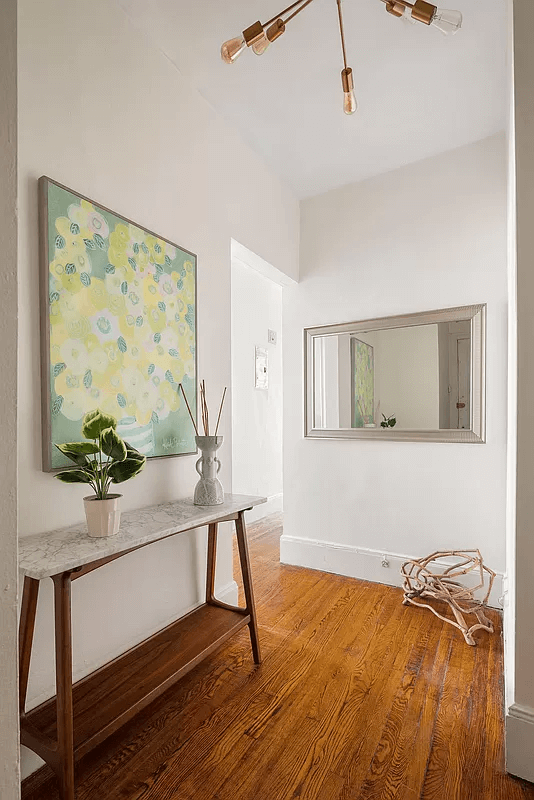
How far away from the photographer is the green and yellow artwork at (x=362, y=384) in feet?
9.53

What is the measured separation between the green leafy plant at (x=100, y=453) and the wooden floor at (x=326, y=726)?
0.84 meters

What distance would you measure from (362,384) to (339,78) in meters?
1.67

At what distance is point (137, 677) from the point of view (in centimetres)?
153

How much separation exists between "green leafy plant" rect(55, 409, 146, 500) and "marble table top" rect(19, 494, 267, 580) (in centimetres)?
16

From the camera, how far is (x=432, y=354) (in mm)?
2691

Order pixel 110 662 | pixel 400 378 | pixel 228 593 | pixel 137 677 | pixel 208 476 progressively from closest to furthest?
pixel 137 677 < pixel 110 662 < pixel 208 476 < pixel 228 593 < pixel 400 378

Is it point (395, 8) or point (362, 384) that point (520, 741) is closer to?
point (362, 384)

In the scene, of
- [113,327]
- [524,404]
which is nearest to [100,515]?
[113,327]

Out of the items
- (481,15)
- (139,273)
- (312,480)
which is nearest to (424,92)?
(481,15)

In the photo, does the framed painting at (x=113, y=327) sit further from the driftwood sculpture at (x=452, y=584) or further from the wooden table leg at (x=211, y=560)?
the driftwood sculpture at (x=452, y=584)

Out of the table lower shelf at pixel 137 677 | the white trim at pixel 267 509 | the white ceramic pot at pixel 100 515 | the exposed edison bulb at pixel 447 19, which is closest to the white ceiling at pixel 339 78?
the exposed edison bulb at pixel 447 19

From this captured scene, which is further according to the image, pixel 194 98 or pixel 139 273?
pixel 194 98

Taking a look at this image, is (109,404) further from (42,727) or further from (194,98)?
(194,98)

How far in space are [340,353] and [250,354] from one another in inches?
60.2
